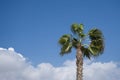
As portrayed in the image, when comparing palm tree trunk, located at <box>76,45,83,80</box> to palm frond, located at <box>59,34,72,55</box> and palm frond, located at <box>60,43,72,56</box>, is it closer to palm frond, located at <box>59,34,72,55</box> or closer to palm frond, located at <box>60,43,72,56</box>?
palm frond, located at <box>60,43,72,56</box>

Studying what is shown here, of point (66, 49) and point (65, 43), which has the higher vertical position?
point (65, 43)

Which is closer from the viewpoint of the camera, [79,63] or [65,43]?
[79,63]

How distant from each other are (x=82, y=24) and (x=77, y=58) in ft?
14.9

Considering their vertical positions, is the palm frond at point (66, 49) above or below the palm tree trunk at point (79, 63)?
above

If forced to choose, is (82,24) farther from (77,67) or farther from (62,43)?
(77,67)

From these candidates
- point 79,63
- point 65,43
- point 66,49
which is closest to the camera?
point 79,63

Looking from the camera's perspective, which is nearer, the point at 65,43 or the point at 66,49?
the point at 66,49

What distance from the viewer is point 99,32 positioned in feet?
119

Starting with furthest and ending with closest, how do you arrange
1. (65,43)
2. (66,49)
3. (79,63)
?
1. (65,43)
2. (66,49)
3. (79,63)

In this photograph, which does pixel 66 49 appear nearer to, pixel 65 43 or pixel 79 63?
pixel 65 43

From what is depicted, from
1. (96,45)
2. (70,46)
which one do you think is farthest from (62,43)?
(96,45)

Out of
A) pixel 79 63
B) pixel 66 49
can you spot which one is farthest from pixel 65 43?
pixel 79 63

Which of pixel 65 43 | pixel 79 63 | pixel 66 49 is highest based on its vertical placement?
pixel 65 43

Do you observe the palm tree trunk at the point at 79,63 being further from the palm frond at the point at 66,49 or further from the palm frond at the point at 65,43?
the palm frond at the point at 65,43
